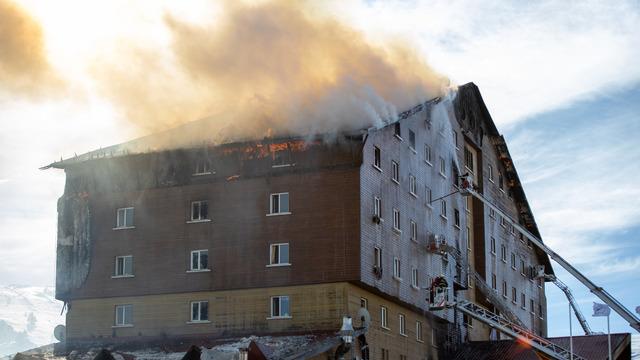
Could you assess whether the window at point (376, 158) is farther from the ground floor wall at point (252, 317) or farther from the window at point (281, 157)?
the ground floor wall at point (252, 317)

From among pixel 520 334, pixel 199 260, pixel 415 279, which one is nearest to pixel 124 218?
pixel 199 260

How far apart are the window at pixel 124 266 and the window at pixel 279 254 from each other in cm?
902

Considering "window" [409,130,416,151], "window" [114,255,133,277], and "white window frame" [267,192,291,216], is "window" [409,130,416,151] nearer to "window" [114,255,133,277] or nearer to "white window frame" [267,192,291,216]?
"white window frame" [267,192,291,216]

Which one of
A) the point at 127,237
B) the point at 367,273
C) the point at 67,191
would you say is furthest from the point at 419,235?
the point at 67,191

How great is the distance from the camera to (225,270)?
5906cm

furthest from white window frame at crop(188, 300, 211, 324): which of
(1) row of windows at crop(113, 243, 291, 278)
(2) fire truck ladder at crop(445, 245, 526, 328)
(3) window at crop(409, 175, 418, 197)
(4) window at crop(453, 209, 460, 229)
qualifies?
(4) window at crop(453, 209, 460, 229)

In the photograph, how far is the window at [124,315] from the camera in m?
60.8

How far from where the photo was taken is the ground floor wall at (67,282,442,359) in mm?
56438

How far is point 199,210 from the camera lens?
60781 mm

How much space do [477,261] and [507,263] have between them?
6573 mm

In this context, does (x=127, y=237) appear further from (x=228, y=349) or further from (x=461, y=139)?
(x=461, y=139)

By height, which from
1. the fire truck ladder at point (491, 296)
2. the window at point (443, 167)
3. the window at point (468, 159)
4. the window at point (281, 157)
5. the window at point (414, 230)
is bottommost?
the fire truck ladder at point (491, 296)

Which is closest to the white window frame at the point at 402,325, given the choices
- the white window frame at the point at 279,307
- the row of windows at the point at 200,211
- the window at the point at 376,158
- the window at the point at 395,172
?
the window at the point at 395,172

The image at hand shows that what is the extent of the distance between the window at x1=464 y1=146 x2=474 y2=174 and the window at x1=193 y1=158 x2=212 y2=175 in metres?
21.8
